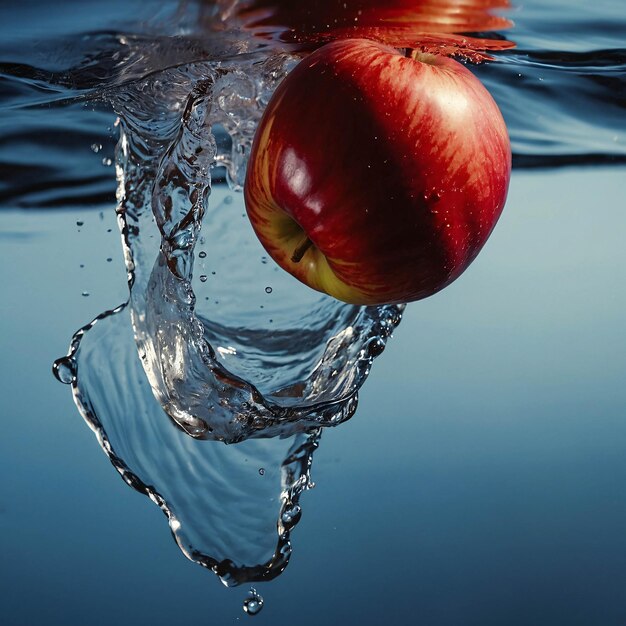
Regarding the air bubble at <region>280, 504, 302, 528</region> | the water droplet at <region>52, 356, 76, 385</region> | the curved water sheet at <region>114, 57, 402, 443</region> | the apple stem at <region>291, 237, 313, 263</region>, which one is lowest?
the air bubble at <region>280, 504, 302, 528</region>

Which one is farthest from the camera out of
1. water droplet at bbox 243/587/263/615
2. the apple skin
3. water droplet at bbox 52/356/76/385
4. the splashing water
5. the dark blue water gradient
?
water droplet at bbox 243/587/263/615

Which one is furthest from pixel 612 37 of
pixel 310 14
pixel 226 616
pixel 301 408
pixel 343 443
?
pixel 226 616

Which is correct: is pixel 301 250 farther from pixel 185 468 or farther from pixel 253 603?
pixel 253 603

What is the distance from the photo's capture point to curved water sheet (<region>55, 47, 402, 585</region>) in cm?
73

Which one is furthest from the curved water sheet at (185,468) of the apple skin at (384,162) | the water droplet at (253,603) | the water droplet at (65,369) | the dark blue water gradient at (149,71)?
the water droplet at (253,603)

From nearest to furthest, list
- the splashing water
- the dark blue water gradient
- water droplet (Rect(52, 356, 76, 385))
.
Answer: the dark blue water gradient
the splashing water
water droplet (Rect(52, 356, 76, 385))

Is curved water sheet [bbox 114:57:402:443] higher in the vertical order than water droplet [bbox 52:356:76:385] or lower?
higher

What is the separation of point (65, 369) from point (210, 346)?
14 centimetres

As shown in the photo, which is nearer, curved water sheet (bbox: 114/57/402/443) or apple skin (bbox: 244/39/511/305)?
apple skin (bbox: 244/39/511/305)

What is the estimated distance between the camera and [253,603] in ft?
4.62

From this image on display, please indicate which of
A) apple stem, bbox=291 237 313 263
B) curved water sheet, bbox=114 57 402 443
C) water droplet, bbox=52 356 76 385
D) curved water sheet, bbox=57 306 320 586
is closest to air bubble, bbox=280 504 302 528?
curved water sheet, bbox=57 306 320 586

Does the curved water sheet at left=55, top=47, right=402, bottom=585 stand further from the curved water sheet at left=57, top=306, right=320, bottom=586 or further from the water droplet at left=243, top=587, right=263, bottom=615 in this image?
the water droplet at left=243, top=587, right=263, bottom=615

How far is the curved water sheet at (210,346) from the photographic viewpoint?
73 cm

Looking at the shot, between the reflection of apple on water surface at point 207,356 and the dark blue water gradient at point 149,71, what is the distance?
0.07 m
